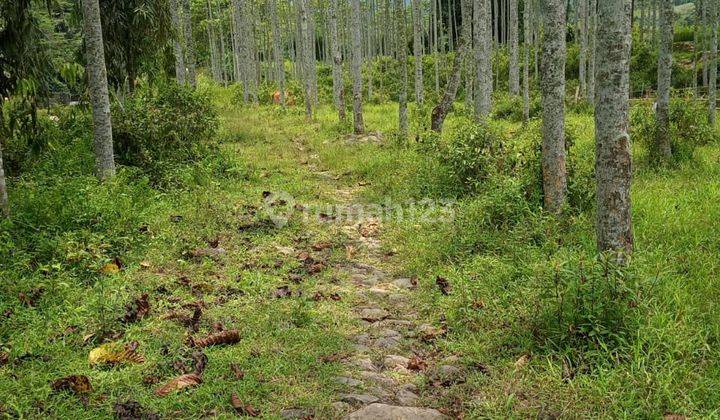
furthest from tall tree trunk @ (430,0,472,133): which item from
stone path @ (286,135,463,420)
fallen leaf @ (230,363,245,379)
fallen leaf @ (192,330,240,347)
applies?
fallen leaf @ (230,363,245,379)

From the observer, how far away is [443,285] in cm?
580

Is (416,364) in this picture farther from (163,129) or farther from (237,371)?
(163,129)

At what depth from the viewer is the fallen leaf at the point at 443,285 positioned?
5706mm

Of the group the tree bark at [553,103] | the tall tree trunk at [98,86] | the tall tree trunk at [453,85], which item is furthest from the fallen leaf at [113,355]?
the tall tree trunk at [453,85]

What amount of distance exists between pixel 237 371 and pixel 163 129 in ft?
25.6

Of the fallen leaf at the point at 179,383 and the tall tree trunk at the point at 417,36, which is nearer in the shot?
the fallen leaf at the point at 179,383

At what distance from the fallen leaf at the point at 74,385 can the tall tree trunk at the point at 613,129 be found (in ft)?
13.2

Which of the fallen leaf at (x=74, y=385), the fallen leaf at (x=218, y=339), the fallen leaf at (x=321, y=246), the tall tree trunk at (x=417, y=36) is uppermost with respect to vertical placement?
the tall tree trunk at (x=417, y=36)

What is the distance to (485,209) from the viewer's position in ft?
23.3

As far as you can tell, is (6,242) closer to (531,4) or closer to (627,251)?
(627,251)

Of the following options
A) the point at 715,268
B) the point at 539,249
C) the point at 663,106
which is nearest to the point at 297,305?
the point at 539,249

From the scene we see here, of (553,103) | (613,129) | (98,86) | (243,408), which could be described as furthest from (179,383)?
(98,86)

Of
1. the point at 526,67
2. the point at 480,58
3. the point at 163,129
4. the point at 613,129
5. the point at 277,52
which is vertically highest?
the point at 277,52

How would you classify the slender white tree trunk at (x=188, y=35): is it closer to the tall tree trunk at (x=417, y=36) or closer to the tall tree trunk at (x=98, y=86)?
the tall tree trunk at (x=417, y=36)
